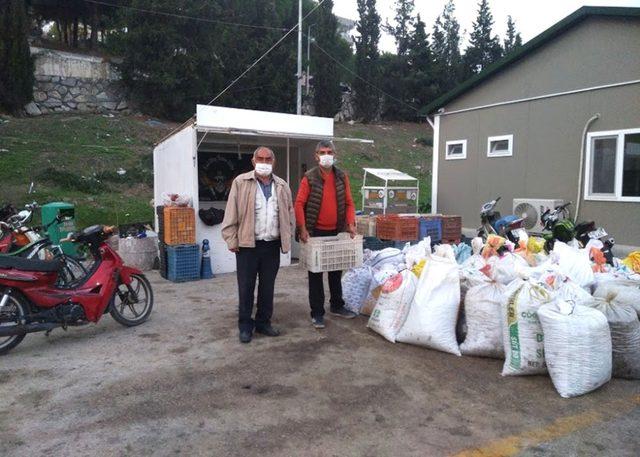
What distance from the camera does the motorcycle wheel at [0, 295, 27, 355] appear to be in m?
4.02

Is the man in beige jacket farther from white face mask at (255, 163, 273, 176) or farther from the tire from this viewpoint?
the tire

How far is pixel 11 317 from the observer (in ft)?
13.3

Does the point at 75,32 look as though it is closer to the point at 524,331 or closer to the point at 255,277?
the point at 255,277

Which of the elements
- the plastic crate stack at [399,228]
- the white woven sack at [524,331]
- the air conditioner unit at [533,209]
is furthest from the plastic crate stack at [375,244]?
the white woven sack at [524,331]

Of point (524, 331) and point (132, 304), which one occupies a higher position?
point (524, 331)

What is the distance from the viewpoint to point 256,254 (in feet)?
14.5

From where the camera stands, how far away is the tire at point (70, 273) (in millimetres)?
4588

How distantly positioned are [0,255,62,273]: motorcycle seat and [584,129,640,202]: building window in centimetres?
790

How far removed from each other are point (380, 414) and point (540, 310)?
1.35 meters

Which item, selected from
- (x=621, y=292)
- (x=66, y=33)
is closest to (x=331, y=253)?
(x=621, y=292)

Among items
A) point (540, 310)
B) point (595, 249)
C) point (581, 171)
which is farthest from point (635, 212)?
point (540, 310)

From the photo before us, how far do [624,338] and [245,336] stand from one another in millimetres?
2972

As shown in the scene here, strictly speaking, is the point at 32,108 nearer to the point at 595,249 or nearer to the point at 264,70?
the point at 264,70

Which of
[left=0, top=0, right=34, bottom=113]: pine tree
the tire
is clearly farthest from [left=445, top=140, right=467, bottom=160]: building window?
[left=0, top=0, right=34, bottom=113]: pine tree
